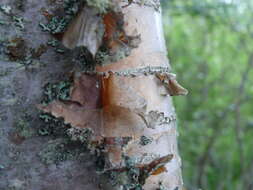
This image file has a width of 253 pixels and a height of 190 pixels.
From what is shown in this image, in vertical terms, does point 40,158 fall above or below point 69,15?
below

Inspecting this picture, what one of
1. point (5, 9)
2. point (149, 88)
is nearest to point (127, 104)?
point (149, 88)

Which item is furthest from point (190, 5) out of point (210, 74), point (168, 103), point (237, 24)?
point (168, 103)

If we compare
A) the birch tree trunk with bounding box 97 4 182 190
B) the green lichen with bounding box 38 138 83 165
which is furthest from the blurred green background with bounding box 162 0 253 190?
Result: the green lichen with bounding box 38 138 83 165

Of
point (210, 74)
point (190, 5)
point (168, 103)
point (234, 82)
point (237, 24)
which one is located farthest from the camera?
point (234, 82)

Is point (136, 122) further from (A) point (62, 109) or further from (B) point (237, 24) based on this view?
(B) point (237, 24)

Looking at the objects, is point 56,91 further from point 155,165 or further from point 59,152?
point 155,165

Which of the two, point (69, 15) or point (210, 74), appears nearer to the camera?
point (69, 15)
